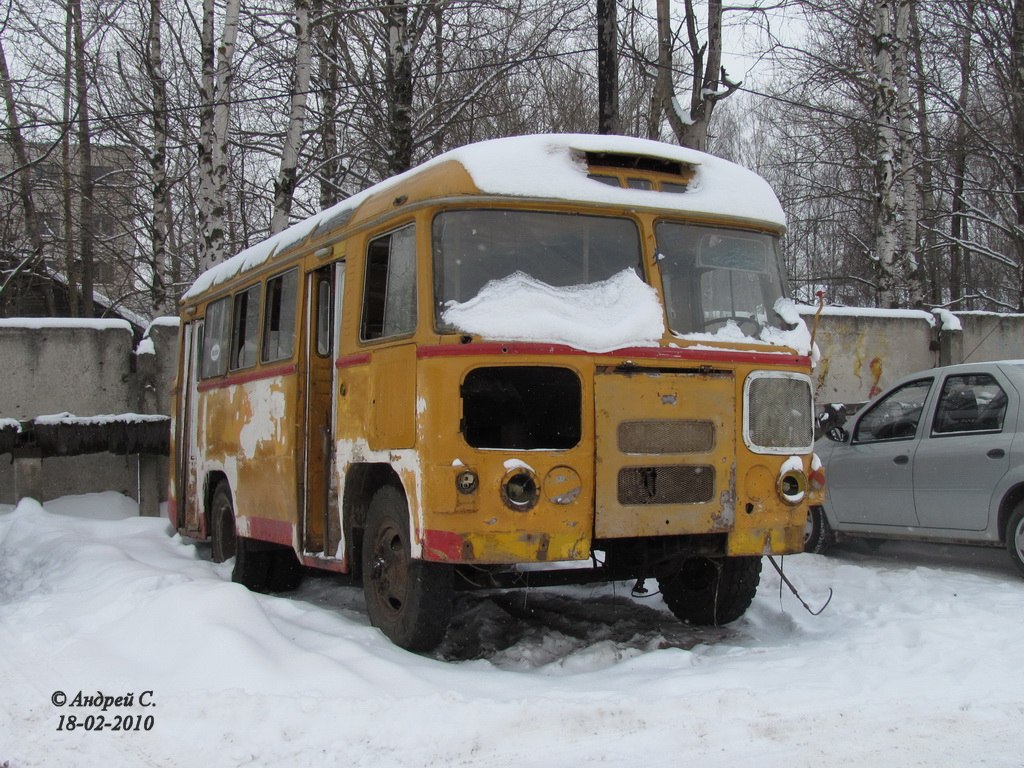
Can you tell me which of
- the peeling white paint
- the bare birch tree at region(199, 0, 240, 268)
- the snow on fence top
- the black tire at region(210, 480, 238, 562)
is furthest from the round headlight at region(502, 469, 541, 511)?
the bare birch tree at region(199, 0, 240, 268)

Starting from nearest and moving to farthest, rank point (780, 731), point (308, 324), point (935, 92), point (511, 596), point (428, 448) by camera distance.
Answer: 1. point (780, 731)
2. point (428, 448)
3. point (308, 324)
4. point (511, 596)
5. point (935, 92)

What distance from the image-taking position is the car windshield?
595 centimetres

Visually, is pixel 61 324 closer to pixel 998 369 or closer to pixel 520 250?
pixel 520 250

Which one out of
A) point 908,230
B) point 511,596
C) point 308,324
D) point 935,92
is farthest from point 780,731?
point 935,92

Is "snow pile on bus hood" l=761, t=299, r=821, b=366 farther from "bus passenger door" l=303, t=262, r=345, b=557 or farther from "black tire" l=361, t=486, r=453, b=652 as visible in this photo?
"bus passenger door" l=303, t=262, r=345, b=557

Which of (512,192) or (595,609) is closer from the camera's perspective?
(512,192)

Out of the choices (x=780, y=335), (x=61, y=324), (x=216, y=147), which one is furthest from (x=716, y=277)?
(x=216, y=147)

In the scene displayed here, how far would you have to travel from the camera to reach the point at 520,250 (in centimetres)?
570

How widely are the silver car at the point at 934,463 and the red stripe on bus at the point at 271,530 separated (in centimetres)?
422

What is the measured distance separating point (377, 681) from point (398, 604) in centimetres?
100

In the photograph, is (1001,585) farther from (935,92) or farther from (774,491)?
(935,92)

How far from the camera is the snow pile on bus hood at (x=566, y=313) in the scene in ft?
17.8

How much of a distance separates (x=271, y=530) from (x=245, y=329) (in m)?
1.91

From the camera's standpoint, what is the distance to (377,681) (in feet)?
16.5
